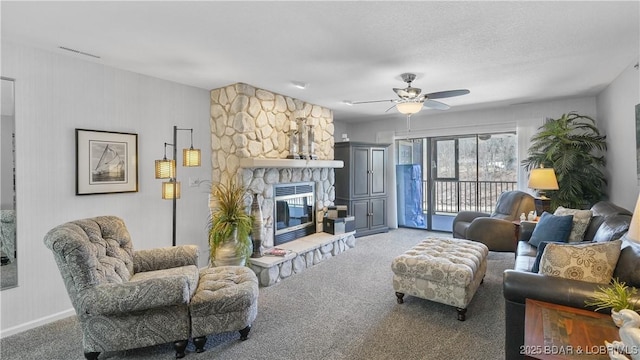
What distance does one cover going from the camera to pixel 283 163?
4.22m

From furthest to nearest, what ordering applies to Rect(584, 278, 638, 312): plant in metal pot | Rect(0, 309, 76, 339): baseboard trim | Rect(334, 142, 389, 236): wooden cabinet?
1. Rect(334, 142, 389, 236): wooden cabinet
2. Rect(0, 309, 76, 339): baseboard trim
3. Rect(584, 278, 638, 312): plant in metal pot

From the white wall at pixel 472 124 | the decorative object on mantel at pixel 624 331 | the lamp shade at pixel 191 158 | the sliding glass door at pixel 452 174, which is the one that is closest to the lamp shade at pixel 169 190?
the lamp shade at pixel 191 158

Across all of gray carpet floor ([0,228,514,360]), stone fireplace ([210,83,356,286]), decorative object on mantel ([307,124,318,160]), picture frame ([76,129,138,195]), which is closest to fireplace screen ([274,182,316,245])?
stone fireplace ([210,83,356,286])

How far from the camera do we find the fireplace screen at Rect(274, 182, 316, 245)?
4487mm

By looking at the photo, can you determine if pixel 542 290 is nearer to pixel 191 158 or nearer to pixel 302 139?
pixel 191 158

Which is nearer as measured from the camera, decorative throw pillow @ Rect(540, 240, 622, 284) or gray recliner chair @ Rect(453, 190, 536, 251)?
decorative throw pillow @ Rect(540, 240, 622, 284)

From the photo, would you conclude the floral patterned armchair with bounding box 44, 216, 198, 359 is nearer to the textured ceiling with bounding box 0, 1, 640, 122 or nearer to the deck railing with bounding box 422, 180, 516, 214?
the textured ceiling with bounding box 0, 1, 640, 122

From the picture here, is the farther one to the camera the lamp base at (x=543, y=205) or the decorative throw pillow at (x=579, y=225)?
the lamp base at (x=543, y=205)

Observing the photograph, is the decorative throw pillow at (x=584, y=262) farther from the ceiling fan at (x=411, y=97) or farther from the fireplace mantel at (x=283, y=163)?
the fireplace mantel at (x=283, y=163)

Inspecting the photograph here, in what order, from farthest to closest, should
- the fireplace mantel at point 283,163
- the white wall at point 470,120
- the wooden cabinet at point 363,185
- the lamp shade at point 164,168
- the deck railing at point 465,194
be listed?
the deck railing at point 465,194, the wooden cabinet at point 363,185, the white wall at point 470,120, the fireplace mantel at point 283,163, the lamp shade at point 164,168

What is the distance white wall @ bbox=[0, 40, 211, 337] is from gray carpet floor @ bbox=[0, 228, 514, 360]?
1.19ft

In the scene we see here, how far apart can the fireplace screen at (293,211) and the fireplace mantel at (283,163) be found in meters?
0.36

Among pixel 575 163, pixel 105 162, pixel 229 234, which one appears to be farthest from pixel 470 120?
pixel 105 162

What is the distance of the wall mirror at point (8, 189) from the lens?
8.43 ft
